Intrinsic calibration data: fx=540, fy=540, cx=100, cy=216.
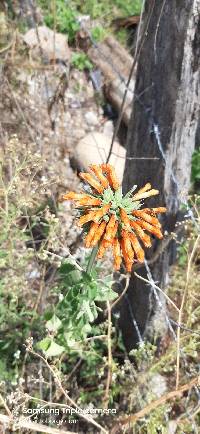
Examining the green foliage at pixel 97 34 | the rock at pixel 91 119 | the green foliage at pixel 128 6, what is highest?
the green foliage at pixel 128 6

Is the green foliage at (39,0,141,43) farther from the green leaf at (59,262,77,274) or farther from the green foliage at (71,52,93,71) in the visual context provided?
the green leaf at (59,262,77,274)

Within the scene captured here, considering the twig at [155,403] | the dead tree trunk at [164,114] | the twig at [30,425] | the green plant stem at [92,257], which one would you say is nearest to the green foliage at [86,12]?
the dead tree trunk at [164,114]

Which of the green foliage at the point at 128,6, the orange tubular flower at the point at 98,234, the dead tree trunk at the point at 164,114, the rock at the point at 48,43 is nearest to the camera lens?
the orange tubular flower at the point at 98,234

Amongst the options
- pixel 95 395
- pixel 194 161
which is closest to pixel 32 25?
pixel 194 161

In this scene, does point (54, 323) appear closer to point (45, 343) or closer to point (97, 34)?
point (45, 343)

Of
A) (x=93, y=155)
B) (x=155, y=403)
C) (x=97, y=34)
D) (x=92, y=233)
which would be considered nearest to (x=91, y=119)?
(x=93, y=155)

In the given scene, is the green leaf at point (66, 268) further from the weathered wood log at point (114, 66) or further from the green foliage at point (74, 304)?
the weathered wood log at point (114, 66)

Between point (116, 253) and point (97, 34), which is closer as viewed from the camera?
point (116, 253)
